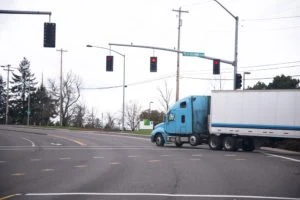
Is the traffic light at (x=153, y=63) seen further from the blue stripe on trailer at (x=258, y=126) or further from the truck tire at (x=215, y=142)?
the truck tire at (x=215, y=142)

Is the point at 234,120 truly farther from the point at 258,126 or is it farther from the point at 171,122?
the point at 171,122

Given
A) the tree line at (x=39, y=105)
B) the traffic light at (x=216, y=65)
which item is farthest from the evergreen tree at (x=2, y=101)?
the traffic light at (x=216, y=65)

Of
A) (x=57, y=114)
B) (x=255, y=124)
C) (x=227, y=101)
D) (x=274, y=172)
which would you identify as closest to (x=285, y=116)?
(x=255, y=124)

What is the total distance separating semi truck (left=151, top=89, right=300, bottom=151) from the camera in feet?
92.3

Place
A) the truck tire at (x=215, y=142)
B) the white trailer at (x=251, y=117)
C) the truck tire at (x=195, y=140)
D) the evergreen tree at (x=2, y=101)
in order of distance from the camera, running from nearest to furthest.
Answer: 1. the white trailer at (x=251, y=117)
2. the truck tire at (x=215, y=142)
3. the truck tire at (x=195, y=140)
4. the evergreen tree at (x=2, y=101)

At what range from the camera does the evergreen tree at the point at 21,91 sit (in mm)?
120812

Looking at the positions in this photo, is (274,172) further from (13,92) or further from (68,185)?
(13,92)

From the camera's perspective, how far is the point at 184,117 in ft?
110

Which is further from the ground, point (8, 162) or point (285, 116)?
point (285, 116)

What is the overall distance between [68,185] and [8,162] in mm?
8704

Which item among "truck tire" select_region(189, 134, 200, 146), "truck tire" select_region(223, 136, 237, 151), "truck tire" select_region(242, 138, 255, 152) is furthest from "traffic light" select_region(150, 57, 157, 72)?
"truck tire" select_region(242, 138, 255, 152)

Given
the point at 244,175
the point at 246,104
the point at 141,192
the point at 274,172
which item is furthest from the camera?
the point at 246,104

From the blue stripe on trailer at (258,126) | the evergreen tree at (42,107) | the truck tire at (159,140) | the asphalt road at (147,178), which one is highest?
the evergreen tree at (42,107)

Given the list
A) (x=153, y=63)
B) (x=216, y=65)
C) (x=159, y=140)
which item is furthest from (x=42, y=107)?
(x=216, y=65)
